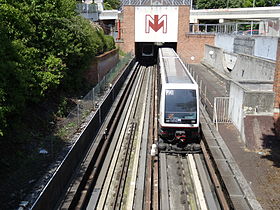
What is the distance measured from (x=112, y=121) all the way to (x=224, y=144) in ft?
20.9

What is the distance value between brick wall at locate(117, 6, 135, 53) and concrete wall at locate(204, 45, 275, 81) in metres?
10.4

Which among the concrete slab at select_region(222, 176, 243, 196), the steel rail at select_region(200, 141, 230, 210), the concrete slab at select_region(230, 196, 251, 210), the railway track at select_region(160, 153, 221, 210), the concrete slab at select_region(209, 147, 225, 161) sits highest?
the concrete slab at select_region(209, 147, 225, 161)

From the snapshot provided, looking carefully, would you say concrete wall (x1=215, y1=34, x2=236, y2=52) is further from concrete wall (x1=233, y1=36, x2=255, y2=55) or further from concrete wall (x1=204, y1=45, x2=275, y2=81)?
concrete wall (x1=233, y1=36, x2=255, y2=55)

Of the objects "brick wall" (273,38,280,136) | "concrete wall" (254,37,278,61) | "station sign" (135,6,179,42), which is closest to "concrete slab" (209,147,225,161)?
"brick wall" (273,38,280,136)

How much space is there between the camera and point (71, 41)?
47.9 ft

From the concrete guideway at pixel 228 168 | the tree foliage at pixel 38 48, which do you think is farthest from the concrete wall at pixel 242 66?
the tree foliage at pixel 38 48

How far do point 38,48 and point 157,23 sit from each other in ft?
86.9

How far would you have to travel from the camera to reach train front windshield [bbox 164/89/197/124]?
1217 centimetres

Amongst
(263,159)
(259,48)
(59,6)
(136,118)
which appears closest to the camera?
(263,159)

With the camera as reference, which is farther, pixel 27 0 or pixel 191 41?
pixel 191 41

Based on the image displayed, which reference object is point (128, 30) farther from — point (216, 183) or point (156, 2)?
point (216, 183)

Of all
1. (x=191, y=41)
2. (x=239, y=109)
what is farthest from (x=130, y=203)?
(x=191, y=41)

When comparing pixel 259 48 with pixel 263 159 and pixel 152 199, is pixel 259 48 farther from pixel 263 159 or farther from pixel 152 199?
pixel 152 199

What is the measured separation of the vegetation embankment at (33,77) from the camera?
852 cm
